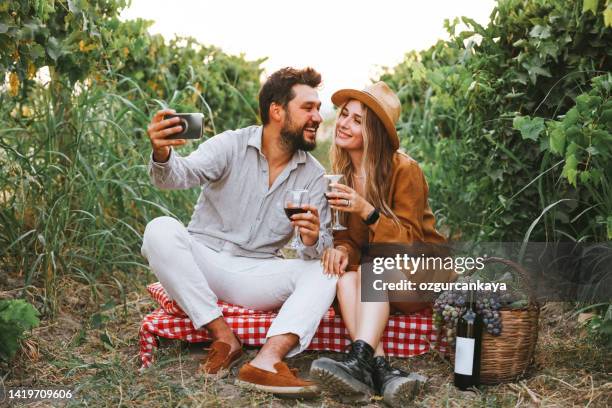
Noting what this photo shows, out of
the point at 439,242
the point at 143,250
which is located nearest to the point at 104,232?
the point at 143,250

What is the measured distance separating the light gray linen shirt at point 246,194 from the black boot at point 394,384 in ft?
2.62

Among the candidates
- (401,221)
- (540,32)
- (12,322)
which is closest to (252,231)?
(401,221)

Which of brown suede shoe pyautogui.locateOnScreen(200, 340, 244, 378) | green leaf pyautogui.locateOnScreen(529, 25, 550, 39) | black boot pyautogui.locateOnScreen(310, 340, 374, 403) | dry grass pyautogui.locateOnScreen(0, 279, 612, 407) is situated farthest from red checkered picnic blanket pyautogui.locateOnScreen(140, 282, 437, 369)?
green leaf pyautogui.locateOnScreen(529, 25, 550, 39)

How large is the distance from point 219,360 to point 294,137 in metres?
1.07

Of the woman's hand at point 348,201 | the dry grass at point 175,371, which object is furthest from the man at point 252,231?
the dry grass at point 175,371

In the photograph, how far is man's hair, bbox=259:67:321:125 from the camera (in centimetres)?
358

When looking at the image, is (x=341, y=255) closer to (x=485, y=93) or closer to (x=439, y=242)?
(x=439, y=242)

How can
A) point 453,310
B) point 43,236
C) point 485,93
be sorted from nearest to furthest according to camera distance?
1. point 453,310
2. point 43,236
3. point 485,93

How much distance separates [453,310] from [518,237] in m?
1.33

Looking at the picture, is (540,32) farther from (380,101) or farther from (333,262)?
(333,262)

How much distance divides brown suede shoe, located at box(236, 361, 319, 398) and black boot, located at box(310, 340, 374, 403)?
0.18 ft

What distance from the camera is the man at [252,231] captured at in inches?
126

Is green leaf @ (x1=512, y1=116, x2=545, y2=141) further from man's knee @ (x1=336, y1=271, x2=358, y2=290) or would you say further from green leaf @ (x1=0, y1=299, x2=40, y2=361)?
green leaf @ (x1=0, y1=299, x2=40, y2=361)

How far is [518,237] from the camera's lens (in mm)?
4258
